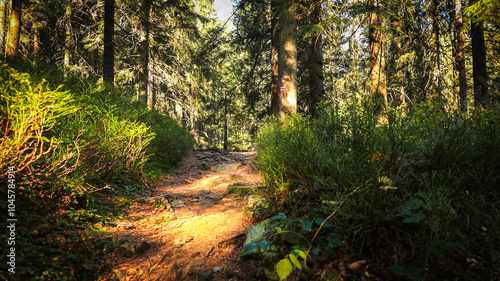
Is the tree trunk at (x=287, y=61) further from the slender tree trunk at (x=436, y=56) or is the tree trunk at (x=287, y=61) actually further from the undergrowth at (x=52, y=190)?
the undergrowth at (x=52, y=190)

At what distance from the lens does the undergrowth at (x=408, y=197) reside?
136 centimetres

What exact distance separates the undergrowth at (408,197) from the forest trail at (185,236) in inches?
29.8

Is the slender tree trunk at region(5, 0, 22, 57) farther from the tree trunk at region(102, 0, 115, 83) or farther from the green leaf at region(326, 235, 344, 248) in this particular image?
the green leaf at region(326, 235, 344, 248)

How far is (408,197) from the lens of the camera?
6.07 feet

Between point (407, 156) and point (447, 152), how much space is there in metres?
0.29

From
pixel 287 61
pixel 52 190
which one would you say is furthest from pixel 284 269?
pixel 287 61

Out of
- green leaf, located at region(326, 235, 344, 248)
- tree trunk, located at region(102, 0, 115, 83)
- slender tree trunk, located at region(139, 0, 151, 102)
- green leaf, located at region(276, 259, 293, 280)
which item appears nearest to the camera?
green leaf, located at region(276, 259, 293, 280)

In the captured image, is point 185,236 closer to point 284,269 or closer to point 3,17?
point 284,269

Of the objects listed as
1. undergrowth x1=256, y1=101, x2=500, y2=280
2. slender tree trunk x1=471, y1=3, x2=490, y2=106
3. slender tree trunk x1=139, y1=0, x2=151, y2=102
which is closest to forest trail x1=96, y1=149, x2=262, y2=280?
undergrowth x1=256, y1=101, x2=500, y2=280

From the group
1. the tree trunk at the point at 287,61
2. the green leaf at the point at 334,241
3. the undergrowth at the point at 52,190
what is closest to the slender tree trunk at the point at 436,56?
the tree trunk at the point at 287,61

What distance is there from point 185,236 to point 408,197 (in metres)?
2.56

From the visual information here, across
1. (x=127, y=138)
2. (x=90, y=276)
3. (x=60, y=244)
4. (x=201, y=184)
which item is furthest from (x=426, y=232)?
(x=201, y=184)

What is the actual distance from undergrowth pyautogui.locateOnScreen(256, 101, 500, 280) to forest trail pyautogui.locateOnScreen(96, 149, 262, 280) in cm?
76

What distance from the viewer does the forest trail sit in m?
2.22
